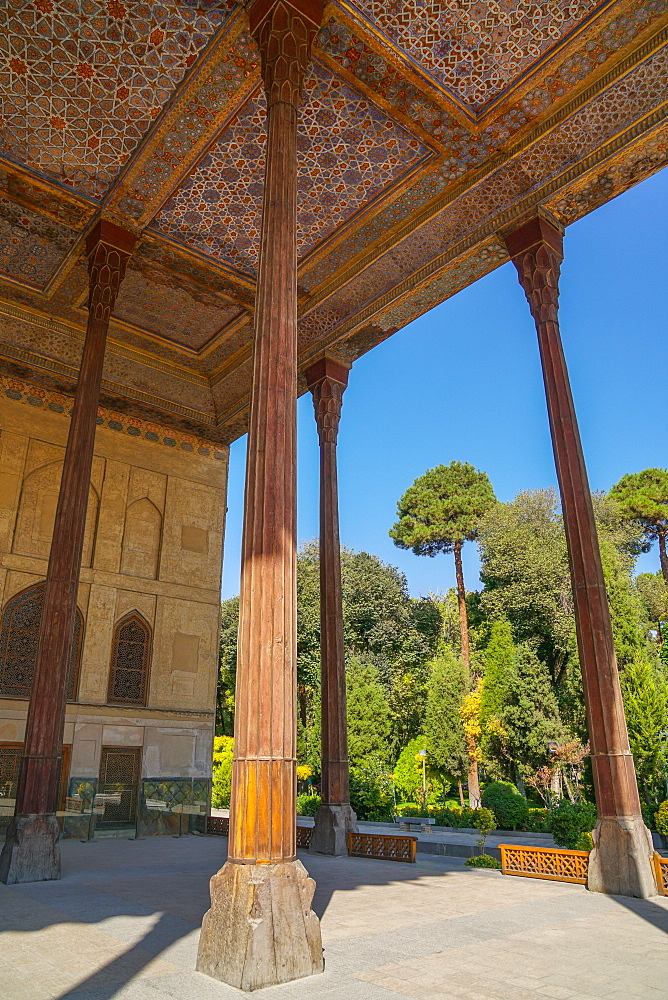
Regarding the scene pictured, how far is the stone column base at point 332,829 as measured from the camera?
33.1 ft

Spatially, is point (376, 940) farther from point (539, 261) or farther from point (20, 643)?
point (20, 643)

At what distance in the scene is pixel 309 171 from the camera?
9656 millimetres

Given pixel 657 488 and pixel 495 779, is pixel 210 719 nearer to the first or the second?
pixel 495 779

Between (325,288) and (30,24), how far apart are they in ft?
18.0

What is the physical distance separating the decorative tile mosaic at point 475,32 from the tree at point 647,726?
47.8 feet

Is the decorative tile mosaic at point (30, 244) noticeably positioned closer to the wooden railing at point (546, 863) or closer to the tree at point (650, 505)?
the wooden railing at point (546, 863)

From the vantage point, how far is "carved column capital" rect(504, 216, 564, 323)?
933 centimetres

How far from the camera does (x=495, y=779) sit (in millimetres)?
23062

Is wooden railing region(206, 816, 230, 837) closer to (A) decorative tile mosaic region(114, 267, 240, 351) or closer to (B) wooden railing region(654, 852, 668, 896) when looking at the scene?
(B) wooden railing region(654, 852, 668, 896)

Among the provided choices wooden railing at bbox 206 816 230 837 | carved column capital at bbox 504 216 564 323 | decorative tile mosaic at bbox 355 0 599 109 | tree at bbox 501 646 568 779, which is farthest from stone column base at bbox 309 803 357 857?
tree at bbox 501 646 568 779

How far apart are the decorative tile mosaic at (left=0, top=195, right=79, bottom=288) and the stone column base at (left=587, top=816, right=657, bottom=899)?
429 inches

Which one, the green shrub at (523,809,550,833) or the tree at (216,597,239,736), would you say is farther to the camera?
the tree at (216,597,239,736)

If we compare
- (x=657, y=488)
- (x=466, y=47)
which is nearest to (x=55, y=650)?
(x=466, y=47)

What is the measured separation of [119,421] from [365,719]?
14996 millimetres
